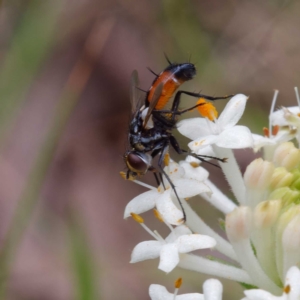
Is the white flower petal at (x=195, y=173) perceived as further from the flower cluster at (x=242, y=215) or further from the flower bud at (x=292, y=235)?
the flower bud at (x=292, y=235)

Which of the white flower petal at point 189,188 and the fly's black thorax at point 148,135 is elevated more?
the fly's black thorax at point 148,135

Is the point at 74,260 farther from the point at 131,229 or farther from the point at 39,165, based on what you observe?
the point at 131,229

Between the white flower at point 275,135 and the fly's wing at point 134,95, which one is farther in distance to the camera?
the fly's wing at point 134,95

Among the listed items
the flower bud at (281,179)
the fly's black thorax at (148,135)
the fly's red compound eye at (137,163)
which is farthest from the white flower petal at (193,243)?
the fly's black thorax at (148,135)

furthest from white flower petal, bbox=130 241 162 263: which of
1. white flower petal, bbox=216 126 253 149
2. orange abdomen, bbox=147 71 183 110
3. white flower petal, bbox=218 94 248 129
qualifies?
Answer: orange abdomen, bbox=147 71 183 110

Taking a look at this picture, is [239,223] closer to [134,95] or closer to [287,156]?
[287,156]

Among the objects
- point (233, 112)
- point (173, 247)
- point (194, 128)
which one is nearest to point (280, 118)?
point (233, 112)

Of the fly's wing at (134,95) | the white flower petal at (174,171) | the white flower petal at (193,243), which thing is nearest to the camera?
the white flower petal at (193,243)
